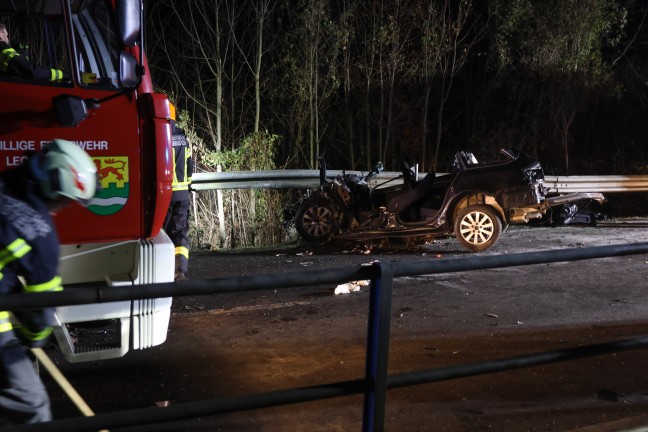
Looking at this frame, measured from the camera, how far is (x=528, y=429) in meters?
4.41

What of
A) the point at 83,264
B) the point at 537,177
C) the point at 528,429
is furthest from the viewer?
the point at 537,177

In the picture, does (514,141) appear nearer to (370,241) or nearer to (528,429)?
(370,241)

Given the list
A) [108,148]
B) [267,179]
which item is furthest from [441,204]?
[108,148]

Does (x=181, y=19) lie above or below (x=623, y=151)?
above

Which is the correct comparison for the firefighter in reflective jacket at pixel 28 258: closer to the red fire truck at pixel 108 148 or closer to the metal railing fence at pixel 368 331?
the metal railing fence at pixel 368 331

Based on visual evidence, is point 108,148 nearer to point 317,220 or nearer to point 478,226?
point 317,220

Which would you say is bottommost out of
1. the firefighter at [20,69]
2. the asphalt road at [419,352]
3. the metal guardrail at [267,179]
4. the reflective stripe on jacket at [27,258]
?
the asphalt road at [419,352]

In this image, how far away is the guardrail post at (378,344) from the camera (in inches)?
107

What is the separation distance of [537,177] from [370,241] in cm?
265

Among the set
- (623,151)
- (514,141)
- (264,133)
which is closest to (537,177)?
(264,133)

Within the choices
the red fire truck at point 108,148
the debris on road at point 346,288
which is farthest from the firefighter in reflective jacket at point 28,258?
the debris on road at point 346,288

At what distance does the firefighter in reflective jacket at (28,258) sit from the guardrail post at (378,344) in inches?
54.2

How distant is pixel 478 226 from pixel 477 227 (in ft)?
0.07

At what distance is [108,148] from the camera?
4746 millimetres
